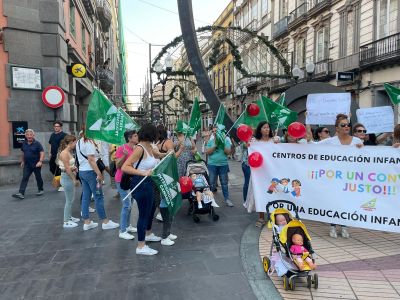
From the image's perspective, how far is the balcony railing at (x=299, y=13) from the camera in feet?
77.1

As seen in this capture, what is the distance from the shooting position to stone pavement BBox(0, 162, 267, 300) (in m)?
3.55

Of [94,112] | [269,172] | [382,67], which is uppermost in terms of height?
[382,67]

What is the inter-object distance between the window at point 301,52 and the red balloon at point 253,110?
18.9m

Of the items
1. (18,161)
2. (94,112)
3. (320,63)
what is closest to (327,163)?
(94,112)

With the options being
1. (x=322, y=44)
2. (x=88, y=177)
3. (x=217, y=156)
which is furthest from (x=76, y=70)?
(x=322, y=44)

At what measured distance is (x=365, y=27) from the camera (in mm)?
17672

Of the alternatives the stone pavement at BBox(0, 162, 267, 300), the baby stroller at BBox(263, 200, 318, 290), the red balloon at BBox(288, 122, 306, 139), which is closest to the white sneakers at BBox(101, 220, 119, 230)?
the stone pavement at BBox(0, 162, 267, 300)

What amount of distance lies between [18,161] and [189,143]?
583 centimetres

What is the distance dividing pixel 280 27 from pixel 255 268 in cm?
2647

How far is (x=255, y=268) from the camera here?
13.3 feet

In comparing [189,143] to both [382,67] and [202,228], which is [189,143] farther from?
[382,67]

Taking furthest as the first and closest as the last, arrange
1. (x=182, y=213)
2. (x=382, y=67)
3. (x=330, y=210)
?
(x=382, y=67) → (x=182, y=213) → (x=330, y=210)

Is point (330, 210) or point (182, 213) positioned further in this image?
point (182, 213)

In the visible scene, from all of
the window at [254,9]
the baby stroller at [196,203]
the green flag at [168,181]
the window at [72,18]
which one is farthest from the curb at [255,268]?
the window at [254,9]
